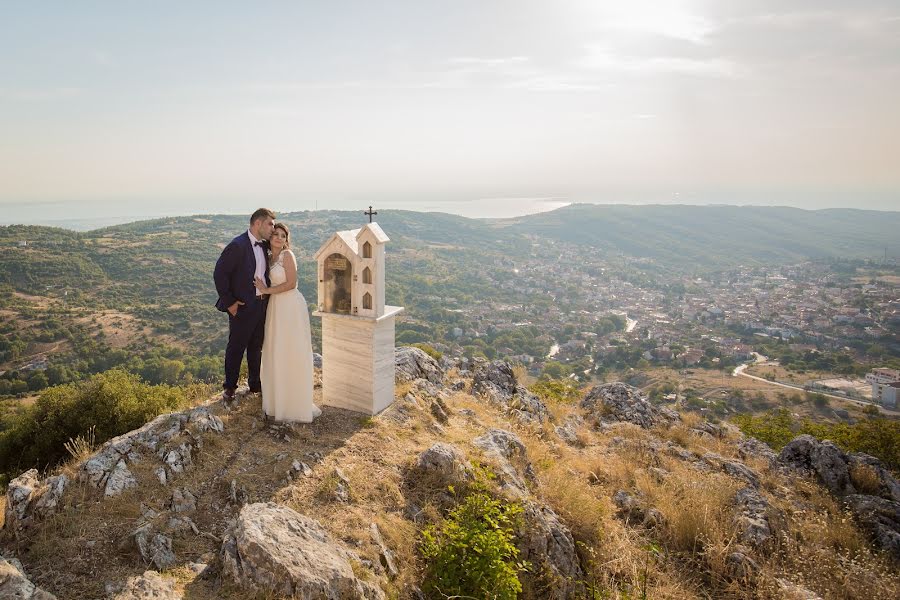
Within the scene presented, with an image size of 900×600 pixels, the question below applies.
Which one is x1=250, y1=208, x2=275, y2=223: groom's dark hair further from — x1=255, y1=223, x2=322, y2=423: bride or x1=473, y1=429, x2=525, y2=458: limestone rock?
x1=473, y1=429, x2=525, y2=458: limestone rock

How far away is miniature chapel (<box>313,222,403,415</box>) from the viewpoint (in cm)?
755

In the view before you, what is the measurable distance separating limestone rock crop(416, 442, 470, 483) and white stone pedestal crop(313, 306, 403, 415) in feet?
5.62

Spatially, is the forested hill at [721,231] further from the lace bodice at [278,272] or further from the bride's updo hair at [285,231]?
the lace bodice at [278,272]

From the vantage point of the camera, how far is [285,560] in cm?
385

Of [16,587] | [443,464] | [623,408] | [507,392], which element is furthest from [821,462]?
[16,587]

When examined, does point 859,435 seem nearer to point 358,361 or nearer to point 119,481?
point 358,361

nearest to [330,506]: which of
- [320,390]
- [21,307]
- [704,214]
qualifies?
[320,390]

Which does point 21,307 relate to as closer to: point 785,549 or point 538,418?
point 538,418

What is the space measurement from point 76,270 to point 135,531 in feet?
212

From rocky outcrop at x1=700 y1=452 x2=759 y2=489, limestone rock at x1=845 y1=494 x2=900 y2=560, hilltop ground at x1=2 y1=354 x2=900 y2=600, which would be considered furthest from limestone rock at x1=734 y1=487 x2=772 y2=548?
limestone rock at x1=845 y1=494 x2=900 y2=560

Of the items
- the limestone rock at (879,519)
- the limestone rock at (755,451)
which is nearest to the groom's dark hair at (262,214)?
the limestone rock at (879,519)

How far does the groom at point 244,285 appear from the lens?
647 cm

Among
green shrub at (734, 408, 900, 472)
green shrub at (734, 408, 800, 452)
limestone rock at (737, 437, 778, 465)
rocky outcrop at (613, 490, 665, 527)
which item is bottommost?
green shrub at (734, 408, 800, 452)

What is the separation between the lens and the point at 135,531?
4.32m
